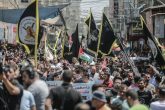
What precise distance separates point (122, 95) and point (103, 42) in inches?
407

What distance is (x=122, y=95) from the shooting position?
1045cm

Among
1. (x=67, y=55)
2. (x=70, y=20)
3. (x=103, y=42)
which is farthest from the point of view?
(x=70, y=20)

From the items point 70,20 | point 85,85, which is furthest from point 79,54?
point 70,20

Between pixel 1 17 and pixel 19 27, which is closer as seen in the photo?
pixel 19 27

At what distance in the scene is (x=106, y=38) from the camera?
2047 centimetres

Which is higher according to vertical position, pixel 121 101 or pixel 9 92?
pixel 9 92

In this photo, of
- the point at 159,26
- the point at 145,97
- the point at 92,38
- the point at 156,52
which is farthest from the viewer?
the point at 159,26

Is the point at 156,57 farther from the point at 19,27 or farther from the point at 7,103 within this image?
the point at 7,103

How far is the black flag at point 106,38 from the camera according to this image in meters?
20.5

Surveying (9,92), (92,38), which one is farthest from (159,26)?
(9,92)

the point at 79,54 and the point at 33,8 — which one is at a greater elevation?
the point at 33,8

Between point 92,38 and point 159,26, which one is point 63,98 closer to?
point 92,38

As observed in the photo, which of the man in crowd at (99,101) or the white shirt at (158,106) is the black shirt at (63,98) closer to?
the man in crowd at (99,101)

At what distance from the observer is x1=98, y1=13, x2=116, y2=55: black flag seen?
2047 cm
